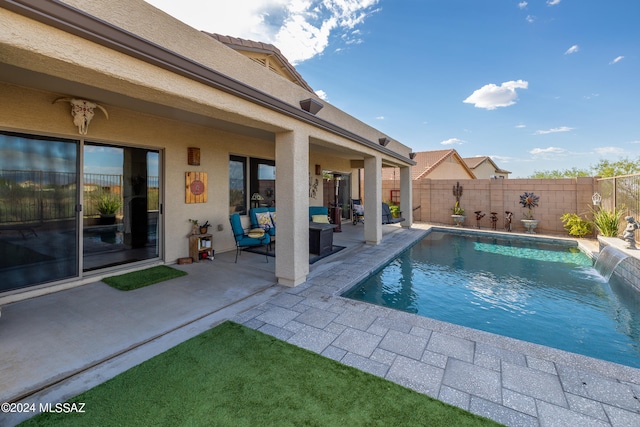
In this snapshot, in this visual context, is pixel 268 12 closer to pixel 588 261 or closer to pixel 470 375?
pixel 470 375

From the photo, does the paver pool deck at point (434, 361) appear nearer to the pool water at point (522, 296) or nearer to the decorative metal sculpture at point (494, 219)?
the pool water at point (522, 296)

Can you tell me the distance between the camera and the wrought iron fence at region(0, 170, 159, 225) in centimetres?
430

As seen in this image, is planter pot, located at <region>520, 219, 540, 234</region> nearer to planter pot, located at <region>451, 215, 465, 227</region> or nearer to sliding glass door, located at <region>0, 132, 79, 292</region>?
planter pot, located at <region>451, 215, 465, 227</region>

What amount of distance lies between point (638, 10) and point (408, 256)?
9344 millimetres

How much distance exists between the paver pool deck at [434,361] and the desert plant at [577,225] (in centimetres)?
1029

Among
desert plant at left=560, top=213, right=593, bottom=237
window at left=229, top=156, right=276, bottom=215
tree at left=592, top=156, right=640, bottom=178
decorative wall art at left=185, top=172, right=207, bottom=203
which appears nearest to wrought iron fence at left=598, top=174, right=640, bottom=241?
desert plant at left=560, top=213, right=593, bottom=237

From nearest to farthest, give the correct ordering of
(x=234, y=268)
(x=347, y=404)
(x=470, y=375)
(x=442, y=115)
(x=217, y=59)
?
(x=347, y=404) → (x=470, y=375) → (x=217, y=59) → (x=234, y=268) → (x=442, y=115)

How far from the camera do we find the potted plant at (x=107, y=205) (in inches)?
213

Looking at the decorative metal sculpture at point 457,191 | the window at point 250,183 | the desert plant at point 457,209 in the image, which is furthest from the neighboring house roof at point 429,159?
the window at point 250,183

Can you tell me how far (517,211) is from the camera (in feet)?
40.8

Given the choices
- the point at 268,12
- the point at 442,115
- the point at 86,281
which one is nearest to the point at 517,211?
the point at 442,115

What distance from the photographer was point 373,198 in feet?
29.0

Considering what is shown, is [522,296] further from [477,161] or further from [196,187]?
[477,161]

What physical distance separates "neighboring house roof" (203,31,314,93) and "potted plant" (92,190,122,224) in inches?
245
